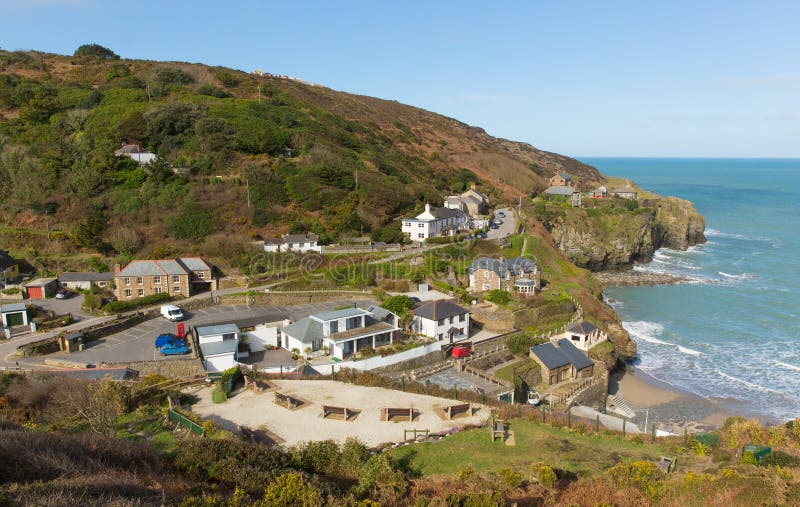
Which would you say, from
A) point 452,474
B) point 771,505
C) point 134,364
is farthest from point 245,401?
point 771,505

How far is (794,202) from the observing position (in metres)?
119

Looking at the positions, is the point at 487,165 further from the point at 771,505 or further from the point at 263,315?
the point at 771,505

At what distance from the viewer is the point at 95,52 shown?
7919cm

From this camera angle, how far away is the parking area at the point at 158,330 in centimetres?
2508

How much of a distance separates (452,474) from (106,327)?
22220 millimetres

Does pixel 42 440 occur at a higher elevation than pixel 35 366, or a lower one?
higher

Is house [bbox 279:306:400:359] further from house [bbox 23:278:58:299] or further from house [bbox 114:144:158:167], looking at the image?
house [bbox 114:144:158:167]

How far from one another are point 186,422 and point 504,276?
81.7 ft

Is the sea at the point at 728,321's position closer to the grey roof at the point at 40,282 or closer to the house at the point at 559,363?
the house at the point at 559,363

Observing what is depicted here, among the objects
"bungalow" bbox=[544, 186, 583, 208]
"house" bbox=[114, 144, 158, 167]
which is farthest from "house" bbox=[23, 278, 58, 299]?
"bungalow" bbox=[544, 186, 583, 208]

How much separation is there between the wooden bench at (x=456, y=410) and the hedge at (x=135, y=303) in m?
21.9

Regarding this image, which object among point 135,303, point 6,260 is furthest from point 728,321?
point 6,260

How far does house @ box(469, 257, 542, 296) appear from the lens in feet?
119

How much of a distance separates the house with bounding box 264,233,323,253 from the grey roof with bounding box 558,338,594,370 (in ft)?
66.8
